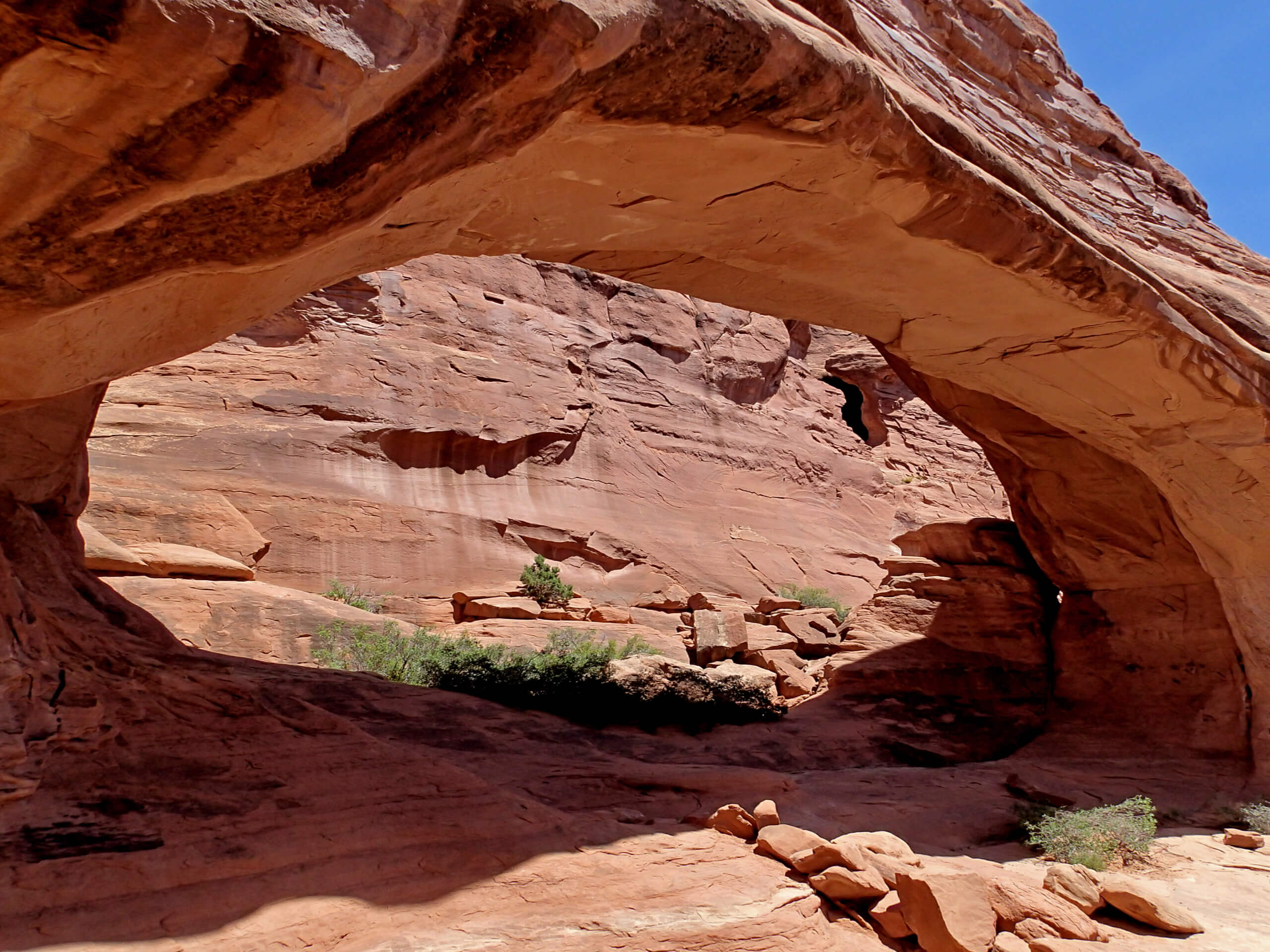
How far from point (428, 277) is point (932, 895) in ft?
46.7

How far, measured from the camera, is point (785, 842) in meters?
4.21

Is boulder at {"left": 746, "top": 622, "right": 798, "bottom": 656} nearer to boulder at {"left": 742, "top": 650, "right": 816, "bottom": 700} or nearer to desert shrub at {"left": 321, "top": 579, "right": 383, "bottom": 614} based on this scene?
boulder at {"left": 742, "top": 650, "right": 816, "bottom": 700}

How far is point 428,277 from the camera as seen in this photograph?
1575 cm

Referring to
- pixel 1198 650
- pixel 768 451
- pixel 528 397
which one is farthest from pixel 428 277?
pixel 1198 650

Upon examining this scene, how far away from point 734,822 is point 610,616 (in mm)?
7899

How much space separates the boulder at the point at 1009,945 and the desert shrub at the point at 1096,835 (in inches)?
80.2

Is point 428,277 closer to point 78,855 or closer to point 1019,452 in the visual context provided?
point 1019,452

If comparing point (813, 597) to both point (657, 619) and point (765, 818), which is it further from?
point (765, 818)

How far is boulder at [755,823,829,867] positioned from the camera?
4145 millimetres

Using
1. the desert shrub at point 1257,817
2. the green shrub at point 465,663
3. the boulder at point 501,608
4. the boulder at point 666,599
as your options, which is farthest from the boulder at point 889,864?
the boulder at point 666,599

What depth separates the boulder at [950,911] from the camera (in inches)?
132

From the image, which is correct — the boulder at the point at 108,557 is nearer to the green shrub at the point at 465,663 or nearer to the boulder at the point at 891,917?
the green shrub at the point at 465,663

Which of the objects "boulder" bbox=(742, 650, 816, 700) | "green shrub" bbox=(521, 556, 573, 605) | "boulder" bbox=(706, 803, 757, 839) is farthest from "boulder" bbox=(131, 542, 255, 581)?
"boulder" bbox=(706, 803, 757, 839)

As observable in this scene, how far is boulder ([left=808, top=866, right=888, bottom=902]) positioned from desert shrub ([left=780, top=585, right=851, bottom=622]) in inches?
449
